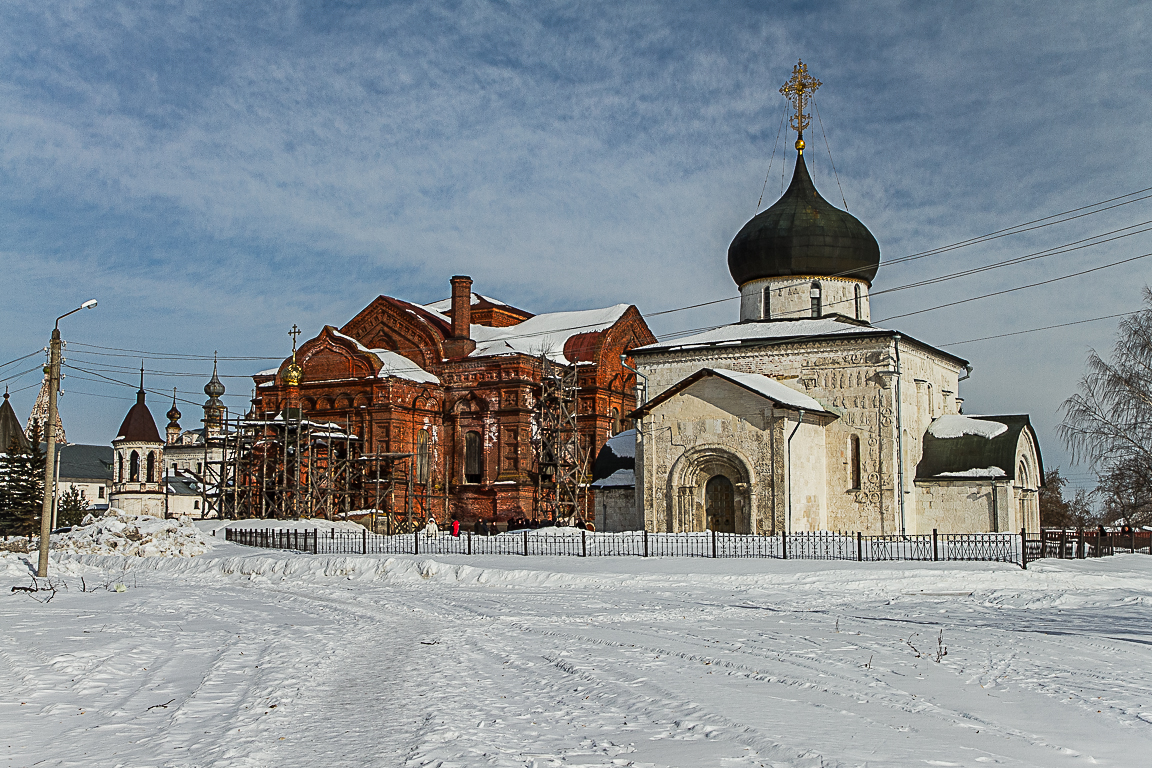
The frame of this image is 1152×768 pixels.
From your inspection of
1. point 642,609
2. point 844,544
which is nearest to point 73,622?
point 642,609

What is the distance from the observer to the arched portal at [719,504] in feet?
93.4

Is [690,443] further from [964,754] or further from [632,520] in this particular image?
[964,754]

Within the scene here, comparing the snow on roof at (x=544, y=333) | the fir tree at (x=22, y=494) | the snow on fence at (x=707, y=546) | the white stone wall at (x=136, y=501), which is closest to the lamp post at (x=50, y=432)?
the snow on fence at (x=707, y=546)

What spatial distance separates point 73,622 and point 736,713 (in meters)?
9.13

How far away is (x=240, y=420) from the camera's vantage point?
39.7m

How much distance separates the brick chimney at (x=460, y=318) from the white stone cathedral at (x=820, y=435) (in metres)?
12.6

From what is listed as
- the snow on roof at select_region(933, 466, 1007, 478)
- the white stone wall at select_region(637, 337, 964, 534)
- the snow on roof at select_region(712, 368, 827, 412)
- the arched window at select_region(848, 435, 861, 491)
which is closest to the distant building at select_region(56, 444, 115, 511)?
the white stone wall at select_region(637, 337, 964, 534)

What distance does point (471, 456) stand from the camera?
133ft

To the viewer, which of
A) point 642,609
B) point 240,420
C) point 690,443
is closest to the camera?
point 642,609

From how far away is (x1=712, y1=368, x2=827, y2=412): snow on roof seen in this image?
2725cm

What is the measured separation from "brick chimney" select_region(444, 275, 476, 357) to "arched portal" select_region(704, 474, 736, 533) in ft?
49.9

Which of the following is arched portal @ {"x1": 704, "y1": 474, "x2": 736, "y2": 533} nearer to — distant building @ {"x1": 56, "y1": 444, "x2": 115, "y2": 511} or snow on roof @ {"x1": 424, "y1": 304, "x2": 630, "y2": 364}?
snow on roof @ {"x1": 424, "y1": 304, "x2": 630, "y2": 364}

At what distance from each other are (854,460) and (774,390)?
302 centimetres

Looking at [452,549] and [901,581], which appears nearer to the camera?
[901,581]
